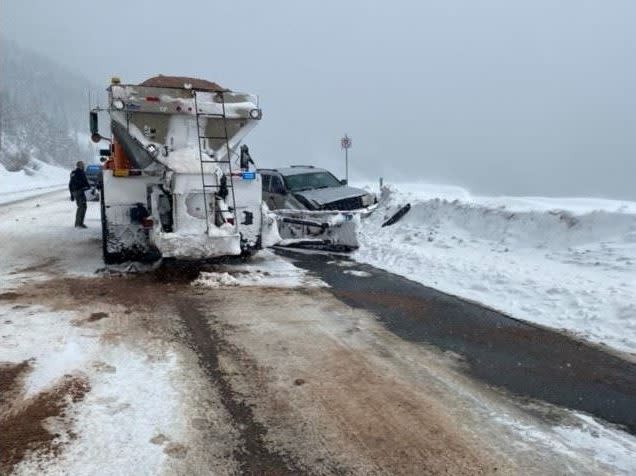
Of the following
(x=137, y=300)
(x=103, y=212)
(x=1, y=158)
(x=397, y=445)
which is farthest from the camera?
(x=1, y=158)

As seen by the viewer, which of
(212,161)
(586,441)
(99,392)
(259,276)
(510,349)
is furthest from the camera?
(212,161)

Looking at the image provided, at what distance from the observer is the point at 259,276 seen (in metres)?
8.55

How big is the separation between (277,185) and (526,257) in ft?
22.4

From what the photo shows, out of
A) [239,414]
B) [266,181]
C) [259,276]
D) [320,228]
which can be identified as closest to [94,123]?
[259,276]

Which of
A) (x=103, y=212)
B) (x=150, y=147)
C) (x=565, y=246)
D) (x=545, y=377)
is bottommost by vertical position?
(x=545, y=377)

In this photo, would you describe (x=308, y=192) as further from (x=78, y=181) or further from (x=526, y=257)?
(x=526, y=257)

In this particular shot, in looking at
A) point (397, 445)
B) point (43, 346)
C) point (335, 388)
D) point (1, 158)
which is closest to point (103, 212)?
point (43, 346)

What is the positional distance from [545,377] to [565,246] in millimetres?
5301

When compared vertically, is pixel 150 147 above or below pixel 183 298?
above

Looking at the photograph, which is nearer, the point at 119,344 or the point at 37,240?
the point at 119,344

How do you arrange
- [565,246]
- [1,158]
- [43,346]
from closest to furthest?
[43,346] < [565,246] < [1,158]

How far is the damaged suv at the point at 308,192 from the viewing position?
1336 centimetres

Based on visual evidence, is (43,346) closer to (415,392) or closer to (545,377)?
(415,392)

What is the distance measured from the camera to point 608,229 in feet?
30.6
